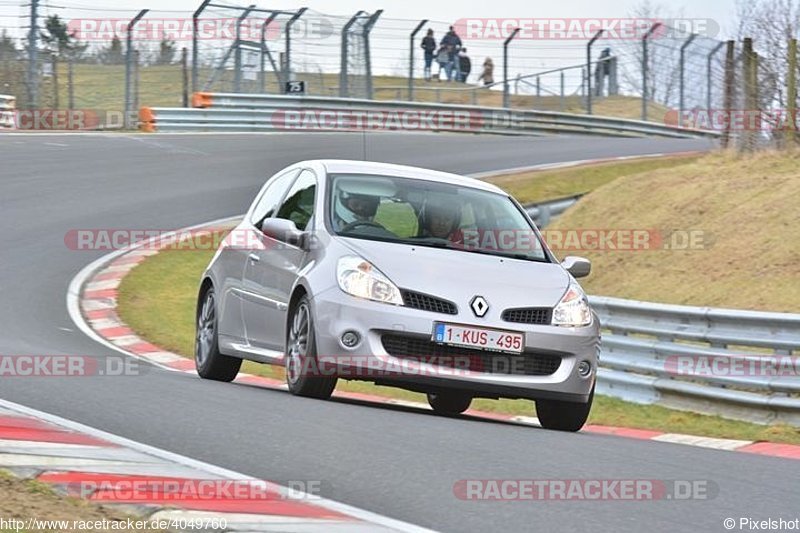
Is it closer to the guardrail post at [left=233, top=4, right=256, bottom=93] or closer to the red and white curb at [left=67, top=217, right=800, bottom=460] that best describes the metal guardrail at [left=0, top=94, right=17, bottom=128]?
the guardrail post at [left=233, top=4, right=256, bottom=93]

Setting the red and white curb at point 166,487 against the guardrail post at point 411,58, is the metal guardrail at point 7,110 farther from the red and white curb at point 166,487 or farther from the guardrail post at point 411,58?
the red and white curb at point 166,487

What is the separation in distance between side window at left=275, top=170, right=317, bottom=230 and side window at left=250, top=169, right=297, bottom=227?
18cm

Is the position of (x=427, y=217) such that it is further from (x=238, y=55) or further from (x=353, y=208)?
(x=238, y=55)

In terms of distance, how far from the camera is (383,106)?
35.3m

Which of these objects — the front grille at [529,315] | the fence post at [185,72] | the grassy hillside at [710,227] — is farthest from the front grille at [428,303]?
the fence post at [185,72]

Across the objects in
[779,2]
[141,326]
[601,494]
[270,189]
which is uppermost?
[779,2]

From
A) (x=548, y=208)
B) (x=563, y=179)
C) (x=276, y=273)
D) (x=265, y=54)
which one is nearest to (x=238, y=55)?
(x=265, y=54)

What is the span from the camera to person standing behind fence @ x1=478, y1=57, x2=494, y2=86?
3753cm

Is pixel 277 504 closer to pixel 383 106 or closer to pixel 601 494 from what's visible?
pixel 601 494

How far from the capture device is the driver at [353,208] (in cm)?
939

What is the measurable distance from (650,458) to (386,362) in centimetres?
182

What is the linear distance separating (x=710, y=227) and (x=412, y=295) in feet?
34.5

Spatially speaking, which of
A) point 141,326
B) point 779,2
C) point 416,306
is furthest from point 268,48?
point 416,306

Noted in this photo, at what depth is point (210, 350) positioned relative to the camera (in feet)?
35.2
